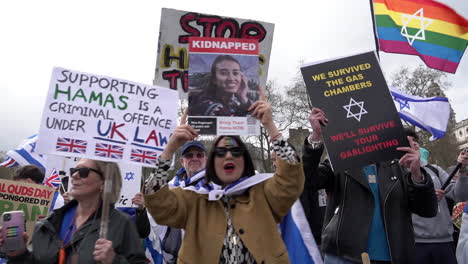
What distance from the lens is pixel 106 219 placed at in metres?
2.54

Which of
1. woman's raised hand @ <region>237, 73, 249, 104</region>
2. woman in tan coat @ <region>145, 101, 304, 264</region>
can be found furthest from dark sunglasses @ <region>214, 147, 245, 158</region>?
woman's raised hand @ <region>237, 73, 249, 104</region>

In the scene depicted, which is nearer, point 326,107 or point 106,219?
point 106,219

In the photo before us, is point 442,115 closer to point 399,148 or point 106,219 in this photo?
point 399,148

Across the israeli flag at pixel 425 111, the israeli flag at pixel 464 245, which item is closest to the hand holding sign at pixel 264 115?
the israeli flag at pixel 464 245

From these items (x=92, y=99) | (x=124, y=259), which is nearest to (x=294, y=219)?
(x=124, y=259)

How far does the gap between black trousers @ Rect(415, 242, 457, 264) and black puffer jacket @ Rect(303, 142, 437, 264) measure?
4.49ft

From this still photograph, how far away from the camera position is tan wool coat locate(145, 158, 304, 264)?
243cm

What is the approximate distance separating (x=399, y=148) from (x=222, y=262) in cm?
172

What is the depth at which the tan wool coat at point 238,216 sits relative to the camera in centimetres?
243

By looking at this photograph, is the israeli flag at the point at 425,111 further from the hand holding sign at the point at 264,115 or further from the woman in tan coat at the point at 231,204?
the woman in tan coat at the point at 231,204

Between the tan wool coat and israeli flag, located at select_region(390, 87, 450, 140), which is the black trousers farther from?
the tan wool coat

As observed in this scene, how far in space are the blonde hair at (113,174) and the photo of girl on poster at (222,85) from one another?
0.73 metres

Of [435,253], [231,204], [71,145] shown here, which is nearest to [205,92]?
[231,204]

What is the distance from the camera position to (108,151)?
299cm
